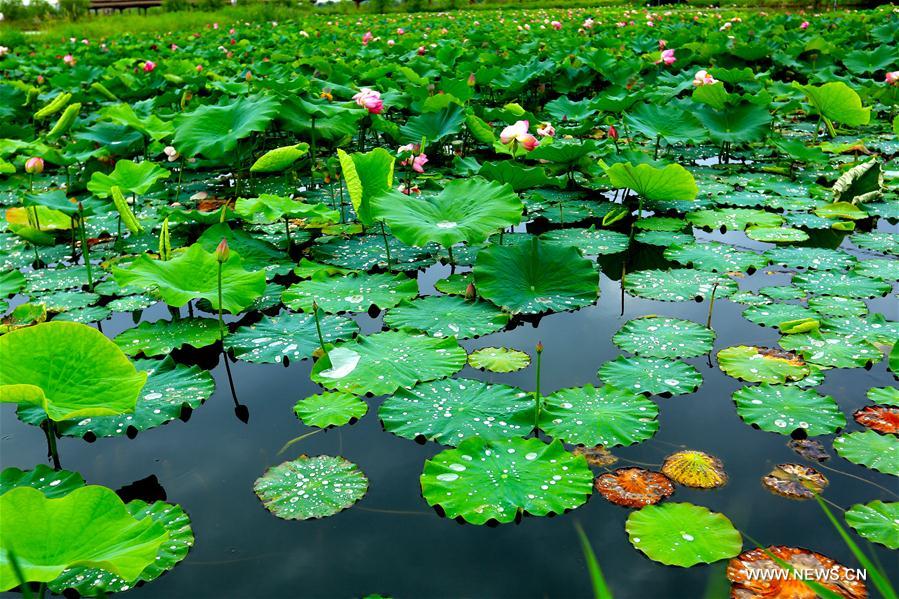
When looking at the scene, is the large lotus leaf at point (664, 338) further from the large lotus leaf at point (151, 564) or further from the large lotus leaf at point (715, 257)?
the large lotus leaf at point (151, 564)

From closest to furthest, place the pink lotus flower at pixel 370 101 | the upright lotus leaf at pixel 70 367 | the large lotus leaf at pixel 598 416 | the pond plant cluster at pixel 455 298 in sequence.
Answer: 1. the pond plant cluster at pixel 455 298
2. the upright lotus leaf at pixel 70 367
3. the large lotus leaf at pixel 598 416
4. the pink lotus flower at pixel 370 101

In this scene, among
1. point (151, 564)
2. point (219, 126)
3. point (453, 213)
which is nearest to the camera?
point (151, 564)

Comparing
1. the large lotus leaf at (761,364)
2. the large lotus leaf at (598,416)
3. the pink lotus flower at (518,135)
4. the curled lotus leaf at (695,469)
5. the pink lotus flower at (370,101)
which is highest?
the pink lotus flower at (370,101)

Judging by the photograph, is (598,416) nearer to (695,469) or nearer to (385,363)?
(695,469)

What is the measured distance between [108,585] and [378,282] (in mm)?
1454

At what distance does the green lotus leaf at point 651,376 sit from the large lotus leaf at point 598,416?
6cm

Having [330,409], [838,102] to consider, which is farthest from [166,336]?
[838,102]

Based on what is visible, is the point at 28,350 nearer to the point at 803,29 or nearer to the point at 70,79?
the point at 70,79

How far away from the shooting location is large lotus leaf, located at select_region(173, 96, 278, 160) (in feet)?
10.4

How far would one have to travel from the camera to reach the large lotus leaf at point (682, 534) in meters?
1.25

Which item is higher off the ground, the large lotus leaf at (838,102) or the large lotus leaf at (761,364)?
the large lotus leaf at (838,102)

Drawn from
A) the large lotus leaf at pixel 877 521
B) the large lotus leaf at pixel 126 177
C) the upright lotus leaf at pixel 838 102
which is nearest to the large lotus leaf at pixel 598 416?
the large lotus leaf at pixel 877 521

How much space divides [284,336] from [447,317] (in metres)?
0.52

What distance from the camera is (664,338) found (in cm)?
205
